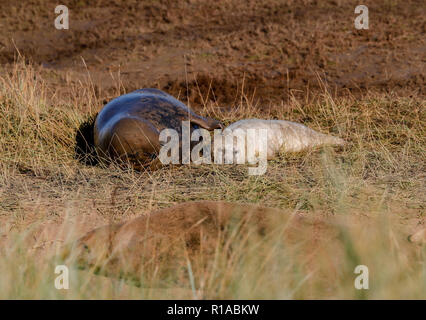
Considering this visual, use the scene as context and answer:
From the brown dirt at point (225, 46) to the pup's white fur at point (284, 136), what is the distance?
206cm

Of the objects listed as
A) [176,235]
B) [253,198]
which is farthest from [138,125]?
[176,235]

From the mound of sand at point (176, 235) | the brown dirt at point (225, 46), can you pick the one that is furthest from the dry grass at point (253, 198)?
the brown dirt at point (225, 46)

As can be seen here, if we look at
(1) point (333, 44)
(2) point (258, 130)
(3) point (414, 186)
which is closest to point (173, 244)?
(3) point (414, 186)

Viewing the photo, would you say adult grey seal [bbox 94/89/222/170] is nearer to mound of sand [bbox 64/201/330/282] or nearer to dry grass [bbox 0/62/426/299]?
dry grass [bbox 0/62/426/299]

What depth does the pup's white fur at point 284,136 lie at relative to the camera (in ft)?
17.7

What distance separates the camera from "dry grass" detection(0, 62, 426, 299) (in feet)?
8.34

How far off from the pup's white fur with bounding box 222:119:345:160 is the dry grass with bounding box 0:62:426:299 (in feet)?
0.39

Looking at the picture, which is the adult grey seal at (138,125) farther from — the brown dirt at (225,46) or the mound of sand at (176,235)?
the brown dirt at (225,46)

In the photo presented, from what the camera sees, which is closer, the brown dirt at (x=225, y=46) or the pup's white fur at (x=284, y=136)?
the pup's white fur at (x=284, y=136)

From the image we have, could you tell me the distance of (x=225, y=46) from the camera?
35.3ft

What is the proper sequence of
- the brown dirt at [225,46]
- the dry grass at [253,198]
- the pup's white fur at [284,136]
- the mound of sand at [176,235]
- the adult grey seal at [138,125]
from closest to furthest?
the dry grass at [253,198] < the mound of sand at [176,235] < the adult grey seal at [138,125] < the pup's white fur at [284,136] < the brown dirt at [225,46]

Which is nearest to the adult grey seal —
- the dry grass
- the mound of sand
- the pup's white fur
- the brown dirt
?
the dry grass

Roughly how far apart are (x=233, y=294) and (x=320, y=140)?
3.34 m
